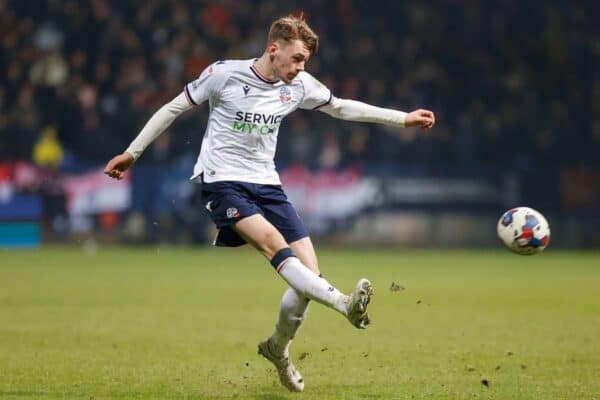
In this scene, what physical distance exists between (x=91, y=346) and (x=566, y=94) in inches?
693

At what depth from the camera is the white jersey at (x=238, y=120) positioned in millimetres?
7191

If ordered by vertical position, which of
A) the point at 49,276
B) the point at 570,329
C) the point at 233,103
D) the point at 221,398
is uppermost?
the point at 233,103

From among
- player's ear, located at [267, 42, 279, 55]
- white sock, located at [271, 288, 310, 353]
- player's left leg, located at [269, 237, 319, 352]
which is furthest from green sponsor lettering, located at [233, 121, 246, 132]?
white sock, located at [271, 288, 310, 353]

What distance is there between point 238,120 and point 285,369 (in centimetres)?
164

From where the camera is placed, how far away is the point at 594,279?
17.0m

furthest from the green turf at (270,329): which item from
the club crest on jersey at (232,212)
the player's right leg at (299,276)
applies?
the club crest on jersey at (232,212)

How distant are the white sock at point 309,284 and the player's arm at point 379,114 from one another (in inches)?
52.1

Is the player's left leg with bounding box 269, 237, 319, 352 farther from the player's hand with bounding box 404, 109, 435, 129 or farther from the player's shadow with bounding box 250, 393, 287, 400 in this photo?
the player's hand with bounding box 404, 109, 435, 129

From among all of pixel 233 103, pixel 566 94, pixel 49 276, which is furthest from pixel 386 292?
pixel 566 94

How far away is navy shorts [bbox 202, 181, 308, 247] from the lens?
23.0 feet

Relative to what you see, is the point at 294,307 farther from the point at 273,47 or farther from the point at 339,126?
the point at 339,126

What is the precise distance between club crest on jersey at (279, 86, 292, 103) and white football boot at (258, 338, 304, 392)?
1589mm

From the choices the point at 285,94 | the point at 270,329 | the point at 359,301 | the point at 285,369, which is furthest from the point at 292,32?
the point at 270,329

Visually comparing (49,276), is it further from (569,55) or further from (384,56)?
(569,55)
